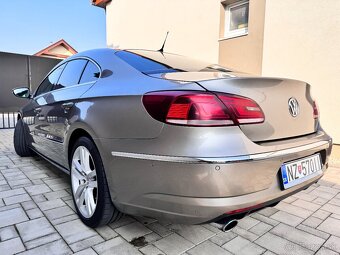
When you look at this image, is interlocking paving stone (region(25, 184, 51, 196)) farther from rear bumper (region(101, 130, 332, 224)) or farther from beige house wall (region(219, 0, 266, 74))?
beige house wall (region(219, 0, 266, 74))

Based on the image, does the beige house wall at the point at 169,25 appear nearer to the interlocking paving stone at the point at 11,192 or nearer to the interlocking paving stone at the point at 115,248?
the interlocking paving stone at the point at 11,192

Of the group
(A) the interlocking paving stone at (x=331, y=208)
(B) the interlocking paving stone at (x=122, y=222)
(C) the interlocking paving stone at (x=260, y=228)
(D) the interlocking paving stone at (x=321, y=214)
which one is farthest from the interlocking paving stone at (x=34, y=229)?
(A) the interlocking paving stone at (x=331, y=208)

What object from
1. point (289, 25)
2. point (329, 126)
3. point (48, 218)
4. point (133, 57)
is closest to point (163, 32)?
point (289, 25)

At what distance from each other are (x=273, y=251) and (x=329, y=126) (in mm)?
3711

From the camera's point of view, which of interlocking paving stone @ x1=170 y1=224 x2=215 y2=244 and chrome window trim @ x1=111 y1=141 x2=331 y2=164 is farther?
interlocking paving stone @ x1=170 y1=224 x2=215 y2=244

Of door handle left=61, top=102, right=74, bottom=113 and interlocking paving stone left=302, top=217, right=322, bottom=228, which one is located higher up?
door handle left=61, top=102, right=74, bottom=113

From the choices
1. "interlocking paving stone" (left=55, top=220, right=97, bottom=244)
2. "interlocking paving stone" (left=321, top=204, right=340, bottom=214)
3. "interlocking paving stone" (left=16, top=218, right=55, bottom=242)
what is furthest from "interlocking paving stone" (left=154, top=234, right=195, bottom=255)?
"interlocking paving stone" (left=321, top=204, right=340, bottom=214)

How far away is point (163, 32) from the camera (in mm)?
8711

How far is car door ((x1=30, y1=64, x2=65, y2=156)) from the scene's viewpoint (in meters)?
2.95

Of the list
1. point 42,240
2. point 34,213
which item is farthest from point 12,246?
point 34,213

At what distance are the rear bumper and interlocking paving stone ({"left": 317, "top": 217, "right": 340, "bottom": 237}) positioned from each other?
2.38ft

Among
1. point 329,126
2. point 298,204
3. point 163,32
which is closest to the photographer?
point 298,204

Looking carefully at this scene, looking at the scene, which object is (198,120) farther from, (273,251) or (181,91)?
(273,251)

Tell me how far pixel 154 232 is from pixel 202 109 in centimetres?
105
